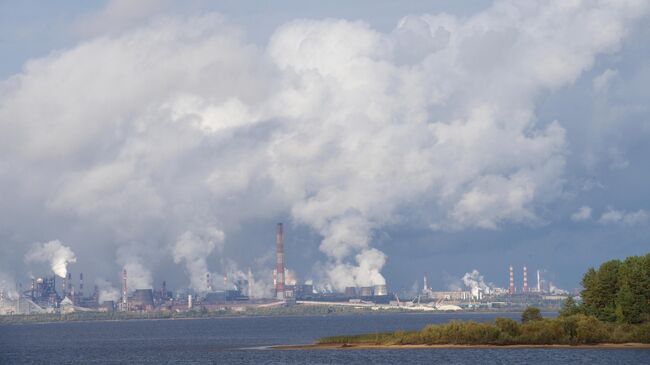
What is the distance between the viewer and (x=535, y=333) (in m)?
126

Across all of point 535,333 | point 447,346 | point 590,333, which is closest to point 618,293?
point 590,333

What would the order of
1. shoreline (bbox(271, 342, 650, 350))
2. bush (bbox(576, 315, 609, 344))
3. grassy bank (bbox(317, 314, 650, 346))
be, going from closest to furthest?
1. shoreline (bbox(271, 342, 650, 350))
2. bush (bbox(576, 315, 609, 344))
3. grassy bank (bbox(317, 314, 650, 346))

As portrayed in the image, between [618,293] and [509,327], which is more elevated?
[618,293]

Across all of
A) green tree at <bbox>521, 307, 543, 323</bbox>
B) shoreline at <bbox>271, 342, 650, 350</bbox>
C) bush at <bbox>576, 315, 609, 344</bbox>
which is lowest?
shoreline at <bbox>271, 342, 650, 350</bbox>

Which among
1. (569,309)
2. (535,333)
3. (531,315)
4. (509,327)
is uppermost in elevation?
(569,309)

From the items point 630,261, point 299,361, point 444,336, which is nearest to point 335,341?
point 444,336

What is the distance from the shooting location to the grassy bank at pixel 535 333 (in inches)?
4899

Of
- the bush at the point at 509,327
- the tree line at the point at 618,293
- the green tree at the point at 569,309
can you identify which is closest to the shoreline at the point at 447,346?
the bush at the point at 509,327

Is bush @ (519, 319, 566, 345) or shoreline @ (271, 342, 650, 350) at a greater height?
bush @ (519, 319, 566, 345)

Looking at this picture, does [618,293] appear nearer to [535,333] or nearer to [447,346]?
[535,333]

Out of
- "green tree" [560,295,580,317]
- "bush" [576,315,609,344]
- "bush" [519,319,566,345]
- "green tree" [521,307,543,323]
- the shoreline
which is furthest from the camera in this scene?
"green tree" [521,307,543,323]

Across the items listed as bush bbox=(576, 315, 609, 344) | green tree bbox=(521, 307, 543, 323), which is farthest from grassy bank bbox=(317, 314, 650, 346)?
green tree bbox=(521, 307, 543, 323)

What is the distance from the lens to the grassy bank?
12444 cm

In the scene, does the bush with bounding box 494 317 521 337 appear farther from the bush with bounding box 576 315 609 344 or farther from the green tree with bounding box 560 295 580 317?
the green tree with bounding box 560 295 580 317
